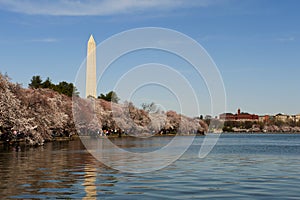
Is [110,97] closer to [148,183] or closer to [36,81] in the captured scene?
[36,81]

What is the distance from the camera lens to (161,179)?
2522 cm

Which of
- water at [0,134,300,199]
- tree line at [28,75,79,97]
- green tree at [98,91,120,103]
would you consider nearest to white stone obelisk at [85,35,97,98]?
tree line at [28,75,79,97]

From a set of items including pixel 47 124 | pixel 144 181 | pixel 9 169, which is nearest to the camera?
pixel 144 181

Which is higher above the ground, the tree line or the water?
the tree line

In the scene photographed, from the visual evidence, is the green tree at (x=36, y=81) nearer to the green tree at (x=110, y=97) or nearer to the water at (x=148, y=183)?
the green tree at (x=110, y=97)

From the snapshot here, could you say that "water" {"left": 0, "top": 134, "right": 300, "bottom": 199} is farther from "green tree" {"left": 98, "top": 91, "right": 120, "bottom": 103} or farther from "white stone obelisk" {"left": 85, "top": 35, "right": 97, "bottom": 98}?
"green tree" {"left": 98, "top": 91, "right": 120, "bottom": 103}

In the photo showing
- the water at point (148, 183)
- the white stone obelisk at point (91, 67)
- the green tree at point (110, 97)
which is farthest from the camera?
the green tree at point (110, 97)

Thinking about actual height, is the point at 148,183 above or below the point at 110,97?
below

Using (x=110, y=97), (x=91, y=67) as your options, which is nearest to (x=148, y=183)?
(x=91, y=67)

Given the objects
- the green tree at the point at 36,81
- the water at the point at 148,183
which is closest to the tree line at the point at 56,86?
the green tree at the point at 36,81

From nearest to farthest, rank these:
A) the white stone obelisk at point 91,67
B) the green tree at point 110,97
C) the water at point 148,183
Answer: the water at point 148,183 → the white stone obelisk at point 91,67 → the green tree at point 110,97

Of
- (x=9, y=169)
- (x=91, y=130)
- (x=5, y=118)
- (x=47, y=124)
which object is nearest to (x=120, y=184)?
(x=9, y=169)

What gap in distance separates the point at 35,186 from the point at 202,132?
157884mm

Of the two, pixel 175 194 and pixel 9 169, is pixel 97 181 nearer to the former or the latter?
pixel 175 194
